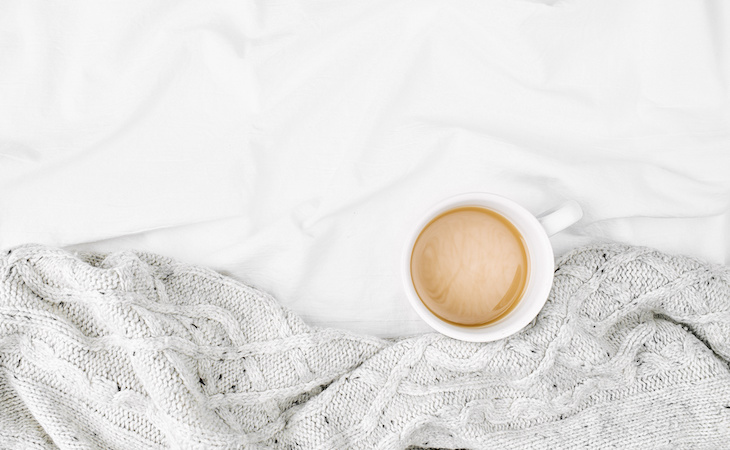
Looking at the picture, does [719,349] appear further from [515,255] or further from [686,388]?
[515,255]

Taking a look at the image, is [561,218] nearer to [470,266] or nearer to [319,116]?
[470,266]

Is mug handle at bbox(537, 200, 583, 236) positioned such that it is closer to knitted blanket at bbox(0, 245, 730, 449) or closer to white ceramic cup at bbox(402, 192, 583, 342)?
white ceramic cup at bbox(402, 192, 583, 342)

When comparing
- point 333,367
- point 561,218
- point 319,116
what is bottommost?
point 333,367

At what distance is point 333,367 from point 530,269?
0.90 feet

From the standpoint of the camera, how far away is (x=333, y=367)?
68 cm

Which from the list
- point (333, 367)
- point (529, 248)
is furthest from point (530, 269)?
point (333, 367)

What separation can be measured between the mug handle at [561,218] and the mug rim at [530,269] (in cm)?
1

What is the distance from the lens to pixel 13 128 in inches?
26.6

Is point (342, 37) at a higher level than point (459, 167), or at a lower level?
higher

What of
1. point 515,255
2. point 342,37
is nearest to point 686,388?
point 515,255

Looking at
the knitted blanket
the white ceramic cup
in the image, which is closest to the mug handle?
the white ceramic cup

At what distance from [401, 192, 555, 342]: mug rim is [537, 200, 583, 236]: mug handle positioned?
1cm

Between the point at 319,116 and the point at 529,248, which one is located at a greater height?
the point at 319,116

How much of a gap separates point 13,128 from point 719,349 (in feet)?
3.11
